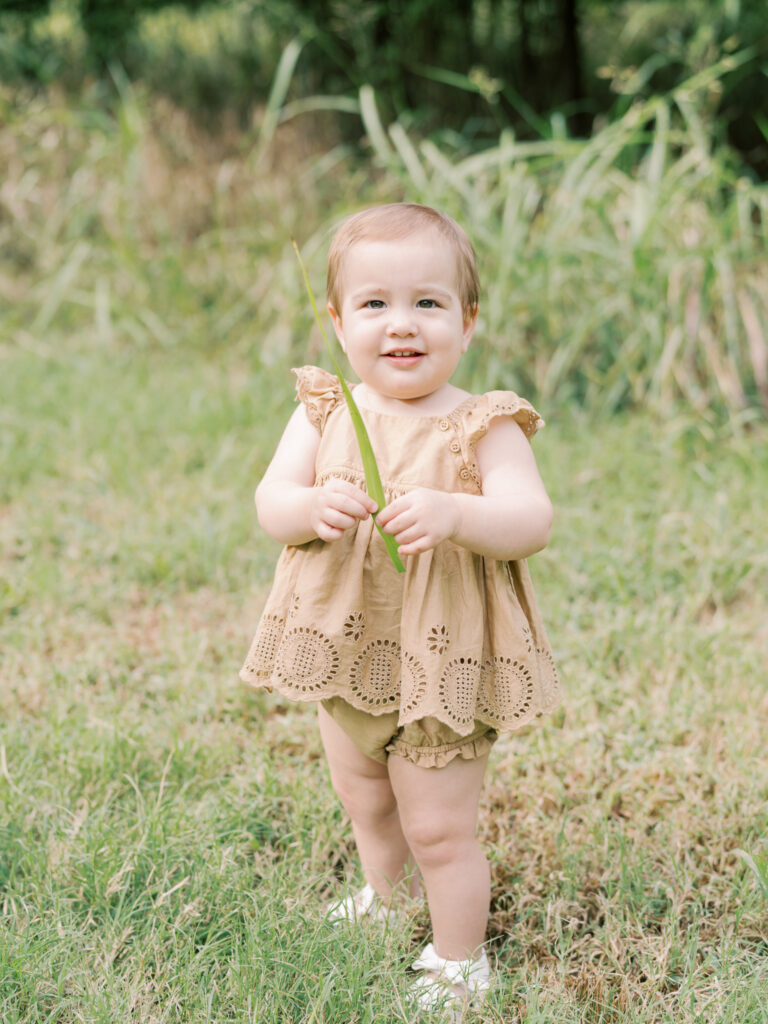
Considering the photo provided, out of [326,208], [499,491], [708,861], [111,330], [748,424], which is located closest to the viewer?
[499,491]

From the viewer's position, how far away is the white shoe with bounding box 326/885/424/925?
1.70 m

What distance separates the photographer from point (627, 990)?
165cm

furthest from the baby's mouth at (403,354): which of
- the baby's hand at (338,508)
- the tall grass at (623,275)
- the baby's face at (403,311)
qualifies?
the tall grass at (623,275)

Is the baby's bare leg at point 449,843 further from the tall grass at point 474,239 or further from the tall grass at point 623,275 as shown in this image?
the tall grass at point 623,275

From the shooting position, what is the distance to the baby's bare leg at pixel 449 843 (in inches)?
64.6

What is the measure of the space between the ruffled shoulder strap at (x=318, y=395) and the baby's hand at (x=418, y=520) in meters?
0.27

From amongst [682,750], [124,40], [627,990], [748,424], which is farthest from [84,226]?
[627,990]

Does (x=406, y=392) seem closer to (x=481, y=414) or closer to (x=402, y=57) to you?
(x=481, y=414)

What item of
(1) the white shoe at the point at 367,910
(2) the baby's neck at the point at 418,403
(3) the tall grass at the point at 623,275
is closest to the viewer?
(2) the baby's neck at the point at 418,403

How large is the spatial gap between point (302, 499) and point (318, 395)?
0.21 meters

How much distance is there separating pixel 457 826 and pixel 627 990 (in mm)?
373

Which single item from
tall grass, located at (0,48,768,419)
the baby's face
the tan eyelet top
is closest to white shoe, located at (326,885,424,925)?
the tan eyelet top

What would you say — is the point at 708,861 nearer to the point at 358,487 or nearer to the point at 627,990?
the point at 627,990

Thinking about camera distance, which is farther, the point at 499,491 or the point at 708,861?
the point at 708,861
